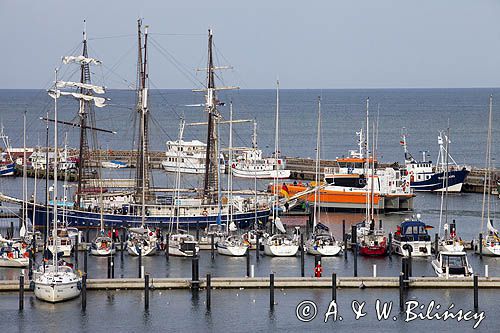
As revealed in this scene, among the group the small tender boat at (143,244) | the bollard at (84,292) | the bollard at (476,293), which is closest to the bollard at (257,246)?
the small tender boat at (143,244)

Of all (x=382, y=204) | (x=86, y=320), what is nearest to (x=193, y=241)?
(x=86, y=320)

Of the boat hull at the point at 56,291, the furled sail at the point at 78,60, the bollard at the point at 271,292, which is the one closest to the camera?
the bollard at the point at 271,292

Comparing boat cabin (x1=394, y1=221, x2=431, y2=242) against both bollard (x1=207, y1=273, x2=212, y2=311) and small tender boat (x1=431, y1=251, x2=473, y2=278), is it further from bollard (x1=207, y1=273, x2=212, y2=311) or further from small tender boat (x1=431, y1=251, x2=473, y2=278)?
bollard (x1=207, y1=273, x2=212, y2=311)

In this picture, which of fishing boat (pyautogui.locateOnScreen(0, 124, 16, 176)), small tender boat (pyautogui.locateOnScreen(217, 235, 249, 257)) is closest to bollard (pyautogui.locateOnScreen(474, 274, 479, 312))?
small tender boat (pyautogui.locateOnScreen(217, 235, 249, 257))

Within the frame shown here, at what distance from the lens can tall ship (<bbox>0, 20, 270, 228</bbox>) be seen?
9162cm

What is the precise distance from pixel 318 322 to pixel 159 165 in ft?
305

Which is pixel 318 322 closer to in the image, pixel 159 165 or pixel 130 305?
pixel 130 305

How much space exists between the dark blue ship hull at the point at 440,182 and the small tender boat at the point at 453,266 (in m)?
52.4

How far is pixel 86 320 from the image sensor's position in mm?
61125

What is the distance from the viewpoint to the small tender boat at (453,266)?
2650 inches

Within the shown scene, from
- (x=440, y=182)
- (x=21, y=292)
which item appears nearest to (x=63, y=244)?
(x=21, y=292)

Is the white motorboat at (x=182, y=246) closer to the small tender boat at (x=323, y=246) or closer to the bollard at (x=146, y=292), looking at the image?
the small tender boat at (x=323, y=246)

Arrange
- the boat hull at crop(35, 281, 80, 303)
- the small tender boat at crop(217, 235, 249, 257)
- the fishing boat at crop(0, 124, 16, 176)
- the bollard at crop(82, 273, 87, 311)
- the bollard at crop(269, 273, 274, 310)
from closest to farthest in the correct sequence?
the bollard at crop(82, 273, 87, 311) → the bollard at crop(269, 273, 274, 310) → the boat hull at crop(35, 281, 80, 303) → the small tender boat at crop(217, 235, 249, 257) → the fishing boat at crop(0, 124, 16, 176)

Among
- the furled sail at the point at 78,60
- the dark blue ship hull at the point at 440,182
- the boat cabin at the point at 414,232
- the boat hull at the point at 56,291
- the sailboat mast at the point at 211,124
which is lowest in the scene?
the boat hull at the point at 56,291
